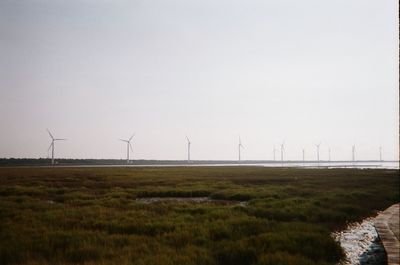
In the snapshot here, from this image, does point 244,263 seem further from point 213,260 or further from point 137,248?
point 137,248

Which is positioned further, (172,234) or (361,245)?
(172,234)

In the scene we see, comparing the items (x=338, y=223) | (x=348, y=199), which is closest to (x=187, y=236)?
(x=338, y=223)

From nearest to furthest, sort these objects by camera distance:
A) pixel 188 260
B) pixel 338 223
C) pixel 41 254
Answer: pixel 188 260 → pixel 41 254 → pixel 338 223

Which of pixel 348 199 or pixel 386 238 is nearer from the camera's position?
pixel 386 238

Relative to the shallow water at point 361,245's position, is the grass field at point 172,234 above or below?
above

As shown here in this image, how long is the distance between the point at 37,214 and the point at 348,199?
73.5ft

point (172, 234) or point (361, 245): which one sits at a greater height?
point (172, 234)

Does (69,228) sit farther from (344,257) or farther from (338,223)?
(338,223)

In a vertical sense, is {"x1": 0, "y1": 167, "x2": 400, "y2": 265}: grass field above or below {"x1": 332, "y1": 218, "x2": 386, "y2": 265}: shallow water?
above

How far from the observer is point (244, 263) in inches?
485

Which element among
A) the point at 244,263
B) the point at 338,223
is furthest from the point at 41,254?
the point at 338,223

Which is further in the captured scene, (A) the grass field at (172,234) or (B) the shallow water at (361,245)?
(B) the shallow water at (361,245)

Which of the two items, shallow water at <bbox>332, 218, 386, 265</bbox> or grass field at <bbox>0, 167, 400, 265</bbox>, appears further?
shallow water at <bbox>332, 218, 386, 265</bbox>

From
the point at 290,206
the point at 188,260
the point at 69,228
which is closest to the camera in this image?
the point at 188,260
